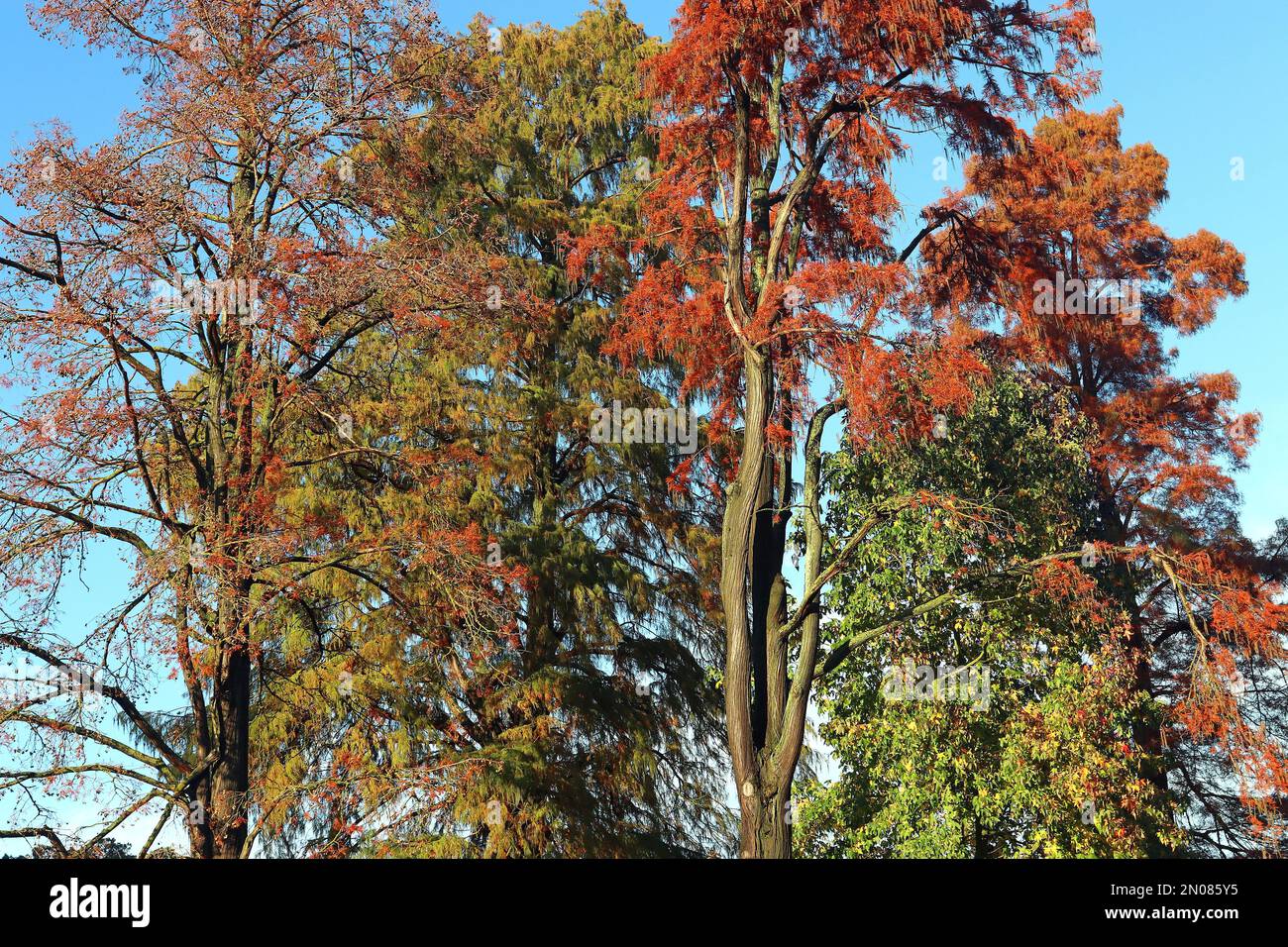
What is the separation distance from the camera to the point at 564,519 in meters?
20.6

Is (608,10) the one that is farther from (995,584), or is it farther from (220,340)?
(995,584)

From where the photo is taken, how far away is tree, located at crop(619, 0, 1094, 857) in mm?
13664

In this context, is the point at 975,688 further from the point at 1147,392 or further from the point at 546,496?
the point at 1147,392

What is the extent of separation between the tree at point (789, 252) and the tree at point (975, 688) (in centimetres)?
117

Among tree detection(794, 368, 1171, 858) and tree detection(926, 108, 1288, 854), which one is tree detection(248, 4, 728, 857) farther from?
tree detection(926, 108, 1288, 854)

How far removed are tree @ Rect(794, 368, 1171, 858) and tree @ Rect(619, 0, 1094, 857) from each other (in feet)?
3.83

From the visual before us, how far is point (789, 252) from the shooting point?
50.4 ft

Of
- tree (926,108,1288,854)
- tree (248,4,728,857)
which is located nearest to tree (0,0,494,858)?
tree (248,4,728,857)

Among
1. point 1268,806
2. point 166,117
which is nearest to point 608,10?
point 166,117

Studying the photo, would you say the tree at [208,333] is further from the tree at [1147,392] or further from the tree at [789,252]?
the tree at [1147,392]

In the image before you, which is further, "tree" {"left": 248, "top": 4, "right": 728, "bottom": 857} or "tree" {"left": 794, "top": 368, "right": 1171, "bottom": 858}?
"tree" {"left": 248, "top": 4, "right": 728, "bottom": 857}

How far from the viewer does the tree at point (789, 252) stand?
13.7 meters

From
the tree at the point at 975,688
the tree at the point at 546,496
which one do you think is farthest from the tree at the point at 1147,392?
the tree at the point at 546,496
